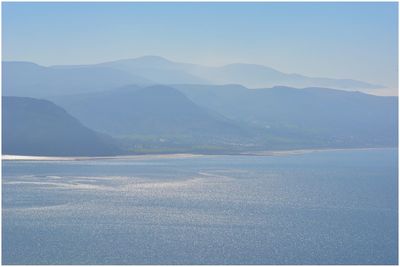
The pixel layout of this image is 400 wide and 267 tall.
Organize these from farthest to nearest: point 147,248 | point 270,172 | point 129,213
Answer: point 270,172, point 129,213, point 147,248

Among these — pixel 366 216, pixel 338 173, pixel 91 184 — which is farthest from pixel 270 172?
pixel 366 216

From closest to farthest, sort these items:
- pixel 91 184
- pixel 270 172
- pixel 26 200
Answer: pixel 26 200
pixel 91 184
pixel 270 172

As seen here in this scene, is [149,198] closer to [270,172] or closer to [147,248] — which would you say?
[147,248]

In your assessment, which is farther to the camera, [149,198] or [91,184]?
[91,184]

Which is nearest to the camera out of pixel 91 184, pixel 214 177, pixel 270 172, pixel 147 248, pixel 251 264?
pixel 251 264

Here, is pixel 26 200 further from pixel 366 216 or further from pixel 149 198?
pixel 366 216

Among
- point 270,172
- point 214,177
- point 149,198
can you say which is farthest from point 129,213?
point 270,172
